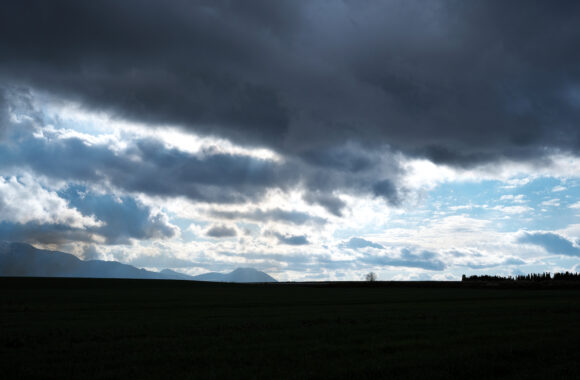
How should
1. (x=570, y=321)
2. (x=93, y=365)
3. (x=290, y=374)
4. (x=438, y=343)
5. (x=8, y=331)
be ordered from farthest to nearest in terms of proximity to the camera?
1. (x=570, y=321)
2. (x=8, y=331)
3. (x=438, y=343)
4. (x=93, y=365)
5. (x=290, y=374)

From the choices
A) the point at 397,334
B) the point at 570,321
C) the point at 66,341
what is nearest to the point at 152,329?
the point at 66,341

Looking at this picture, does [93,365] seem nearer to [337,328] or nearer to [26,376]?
[26,376]

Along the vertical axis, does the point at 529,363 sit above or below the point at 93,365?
above

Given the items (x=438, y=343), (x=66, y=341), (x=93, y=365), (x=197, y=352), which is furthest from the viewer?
(x=66, y=341)

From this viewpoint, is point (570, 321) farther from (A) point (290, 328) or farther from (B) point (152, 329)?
(B) point (152, 329)

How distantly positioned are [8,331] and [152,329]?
309 inches

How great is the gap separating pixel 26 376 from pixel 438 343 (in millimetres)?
15743

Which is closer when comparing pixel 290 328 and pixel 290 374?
pixel 290 374

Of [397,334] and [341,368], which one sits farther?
[397,334]

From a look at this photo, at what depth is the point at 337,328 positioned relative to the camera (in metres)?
25.1

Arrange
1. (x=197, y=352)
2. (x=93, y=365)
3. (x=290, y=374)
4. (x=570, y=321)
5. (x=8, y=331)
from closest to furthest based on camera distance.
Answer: (x=290, y=374)
(x=93, y=365)
(x=197, y=352)
(x=8, y=331)
(x=570, y=321)

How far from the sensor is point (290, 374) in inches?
555

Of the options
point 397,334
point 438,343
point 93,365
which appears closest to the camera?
point 93,365

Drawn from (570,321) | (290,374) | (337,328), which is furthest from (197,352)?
(570,321)
